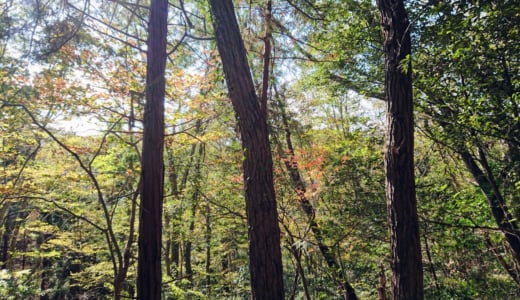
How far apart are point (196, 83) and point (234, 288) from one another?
18.0ft

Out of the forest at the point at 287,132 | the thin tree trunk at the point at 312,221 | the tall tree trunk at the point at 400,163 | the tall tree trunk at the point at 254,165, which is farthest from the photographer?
the thin tree trunk at the point at 312,221

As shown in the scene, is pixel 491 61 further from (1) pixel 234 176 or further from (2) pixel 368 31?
(1) pixel 234 176

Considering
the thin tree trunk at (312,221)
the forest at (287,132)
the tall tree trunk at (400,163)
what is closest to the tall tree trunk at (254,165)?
the forest at (287,132)

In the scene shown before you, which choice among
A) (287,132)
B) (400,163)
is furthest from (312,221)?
(400,163)

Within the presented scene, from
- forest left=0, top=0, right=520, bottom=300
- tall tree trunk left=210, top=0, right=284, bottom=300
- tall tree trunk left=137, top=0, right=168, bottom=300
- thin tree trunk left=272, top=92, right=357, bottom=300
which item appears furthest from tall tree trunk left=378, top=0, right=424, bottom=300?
thin tree trunk left=272, top=92, right=357, bottom=300

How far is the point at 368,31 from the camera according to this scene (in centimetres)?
385

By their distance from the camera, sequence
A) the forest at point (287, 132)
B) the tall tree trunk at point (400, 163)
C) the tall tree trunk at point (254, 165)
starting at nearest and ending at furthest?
the tall tree trunk at point (254, 165)
the forest at point (287, 132)
the tall tree trunk at point (400, 163)

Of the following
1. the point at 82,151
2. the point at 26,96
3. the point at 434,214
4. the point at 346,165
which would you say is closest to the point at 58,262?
the point at 82,151

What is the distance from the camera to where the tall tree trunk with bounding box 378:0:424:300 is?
2.38 metres

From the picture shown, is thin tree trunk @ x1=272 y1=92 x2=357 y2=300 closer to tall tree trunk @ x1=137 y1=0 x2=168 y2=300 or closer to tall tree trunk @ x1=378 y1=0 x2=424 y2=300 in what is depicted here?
tall tree trunk @ x1=378 y1=0 x2=424 y2=300

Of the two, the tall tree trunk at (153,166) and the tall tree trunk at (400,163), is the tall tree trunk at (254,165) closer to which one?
the tall tree trunk at (153,166)

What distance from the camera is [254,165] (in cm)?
195

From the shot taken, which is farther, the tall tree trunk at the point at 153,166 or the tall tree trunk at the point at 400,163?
the tall tree trunk at the point at 400,163

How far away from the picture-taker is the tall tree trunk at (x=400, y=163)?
2.38 metres
